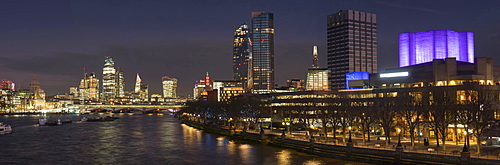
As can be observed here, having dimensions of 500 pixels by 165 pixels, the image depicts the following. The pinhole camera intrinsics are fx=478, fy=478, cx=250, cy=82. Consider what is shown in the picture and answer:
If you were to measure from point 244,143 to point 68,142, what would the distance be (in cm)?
3978

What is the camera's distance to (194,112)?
198125mm

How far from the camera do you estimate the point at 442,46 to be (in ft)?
426

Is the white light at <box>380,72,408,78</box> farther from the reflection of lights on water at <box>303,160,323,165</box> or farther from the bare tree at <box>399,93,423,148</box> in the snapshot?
the reflection of lights on water at <box>303,160,323,165</box>

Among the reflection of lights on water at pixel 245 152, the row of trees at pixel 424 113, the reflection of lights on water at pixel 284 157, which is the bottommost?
the reflection of lights on water at pixel 245 152

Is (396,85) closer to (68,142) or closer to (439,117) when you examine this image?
(439,117)

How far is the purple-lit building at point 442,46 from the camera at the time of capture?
129375 mm

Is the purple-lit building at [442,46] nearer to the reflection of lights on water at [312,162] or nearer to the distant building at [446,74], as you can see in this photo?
the distant building at [446,74]

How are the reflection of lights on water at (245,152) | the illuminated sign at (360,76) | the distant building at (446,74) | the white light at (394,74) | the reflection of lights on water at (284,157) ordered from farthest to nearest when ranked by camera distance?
1. the illuminated sign at (360,76)
2. the white light at (394,74)
3. the distant building at (446,74)
4. the reflection of lights on water at (245,152)
5. the reflection of lights on water at (284,157)

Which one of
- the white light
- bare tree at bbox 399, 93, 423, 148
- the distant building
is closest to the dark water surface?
bare tree at bbox 399, 93, 423, 148

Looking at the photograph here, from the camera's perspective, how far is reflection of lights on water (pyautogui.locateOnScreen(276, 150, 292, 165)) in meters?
69.6

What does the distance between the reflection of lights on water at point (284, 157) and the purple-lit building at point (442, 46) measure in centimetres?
6688

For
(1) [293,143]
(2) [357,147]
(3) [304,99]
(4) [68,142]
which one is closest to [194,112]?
(3) [304,99]

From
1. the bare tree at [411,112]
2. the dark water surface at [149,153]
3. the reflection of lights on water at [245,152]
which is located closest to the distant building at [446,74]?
the bare tree at [411,112]

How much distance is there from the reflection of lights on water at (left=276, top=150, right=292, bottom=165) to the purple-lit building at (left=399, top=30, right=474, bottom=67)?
6688cm
